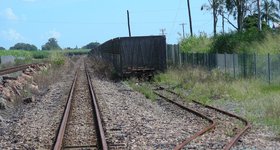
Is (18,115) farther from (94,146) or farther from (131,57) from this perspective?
(131,57)

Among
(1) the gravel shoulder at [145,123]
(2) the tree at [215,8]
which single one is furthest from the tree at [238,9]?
(1) the gravel shoulder at [145,123]

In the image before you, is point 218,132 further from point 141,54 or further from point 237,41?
point 237,41

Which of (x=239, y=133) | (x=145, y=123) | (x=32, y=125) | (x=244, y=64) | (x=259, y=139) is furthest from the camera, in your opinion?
(x=244, y=64)

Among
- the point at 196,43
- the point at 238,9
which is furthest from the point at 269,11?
the point at 196,43

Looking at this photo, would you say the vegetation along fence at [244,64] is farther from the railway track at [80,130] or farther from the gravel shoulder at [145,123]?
the railway track at [80,130]

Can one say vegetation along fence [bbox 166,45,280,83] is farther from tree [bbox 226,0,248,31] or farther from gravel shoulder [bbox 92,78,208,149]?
tree [bbox 226,0,248,31]

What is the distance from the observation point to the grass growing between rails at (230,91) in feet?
56.9

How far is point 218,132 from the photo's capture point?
14.0m

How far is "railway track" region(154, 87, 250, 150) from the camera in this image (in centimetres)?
1208

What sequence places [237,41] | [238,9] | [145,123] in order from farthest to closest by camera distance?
[238,9], [237,41], [145,123]

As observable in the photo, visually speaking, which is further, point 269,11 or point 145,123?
point 269,11

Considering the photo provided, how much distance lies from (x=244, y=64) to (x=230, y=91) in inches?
234

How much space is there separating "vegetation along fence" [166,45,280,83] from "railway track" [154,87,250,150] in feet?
28.3

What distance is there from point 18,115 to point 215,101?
749 cm
